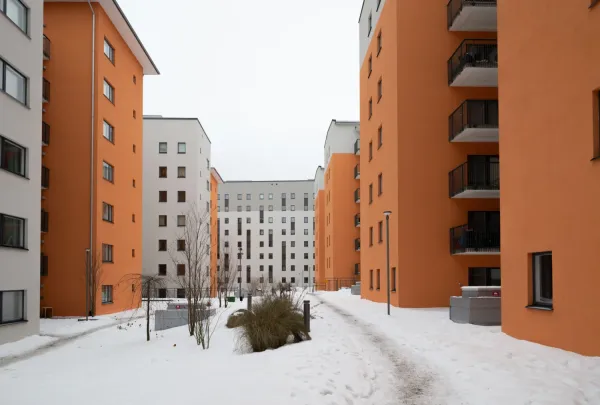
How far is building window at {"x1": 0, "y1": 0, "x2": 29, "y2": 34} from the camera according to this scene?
59.1ft

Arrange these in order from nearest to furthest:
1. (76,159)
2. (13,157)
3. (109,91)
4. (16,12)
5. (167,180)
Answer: (13,157) → (16,12) → (76,159) → (109,91) → (167,180)

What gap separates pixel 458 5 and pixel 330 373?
778 inches

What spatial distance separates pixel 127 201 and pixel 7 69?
16.3m

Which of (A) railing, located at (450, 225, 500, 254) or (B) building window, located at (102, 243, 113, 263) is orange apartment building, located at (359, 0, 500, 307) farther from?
(B) building window, located at (102, 243, 113, 263)

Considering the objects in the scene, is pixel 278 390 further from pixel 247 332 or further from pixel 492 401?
pixel 247 332

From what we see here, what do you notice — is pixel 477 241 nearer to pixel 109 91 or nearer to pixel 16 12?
pixel 16 12

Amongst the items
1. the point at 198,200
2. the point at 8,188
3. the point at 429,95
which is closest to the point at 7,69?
the point at 8,188

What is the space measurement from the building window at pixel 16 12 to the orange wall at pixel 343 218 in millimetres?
43345

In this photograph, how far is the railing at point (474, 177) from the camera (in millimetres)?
23330

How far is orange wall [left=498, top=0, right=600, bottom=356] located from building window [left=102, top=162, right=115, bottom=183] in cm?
2158

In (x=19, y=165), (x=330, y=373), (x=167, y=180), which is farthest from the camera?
(x=167, y=180)

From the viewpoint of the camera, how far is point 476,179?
993 inches

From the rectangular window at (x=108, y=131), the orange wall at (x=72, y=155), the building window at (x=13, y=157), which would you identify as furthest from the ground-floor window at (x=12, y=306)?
the rectangular window at (x=108, y=131)

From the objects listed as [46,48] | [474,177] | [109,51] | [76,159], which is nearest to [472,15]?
[474,177]
